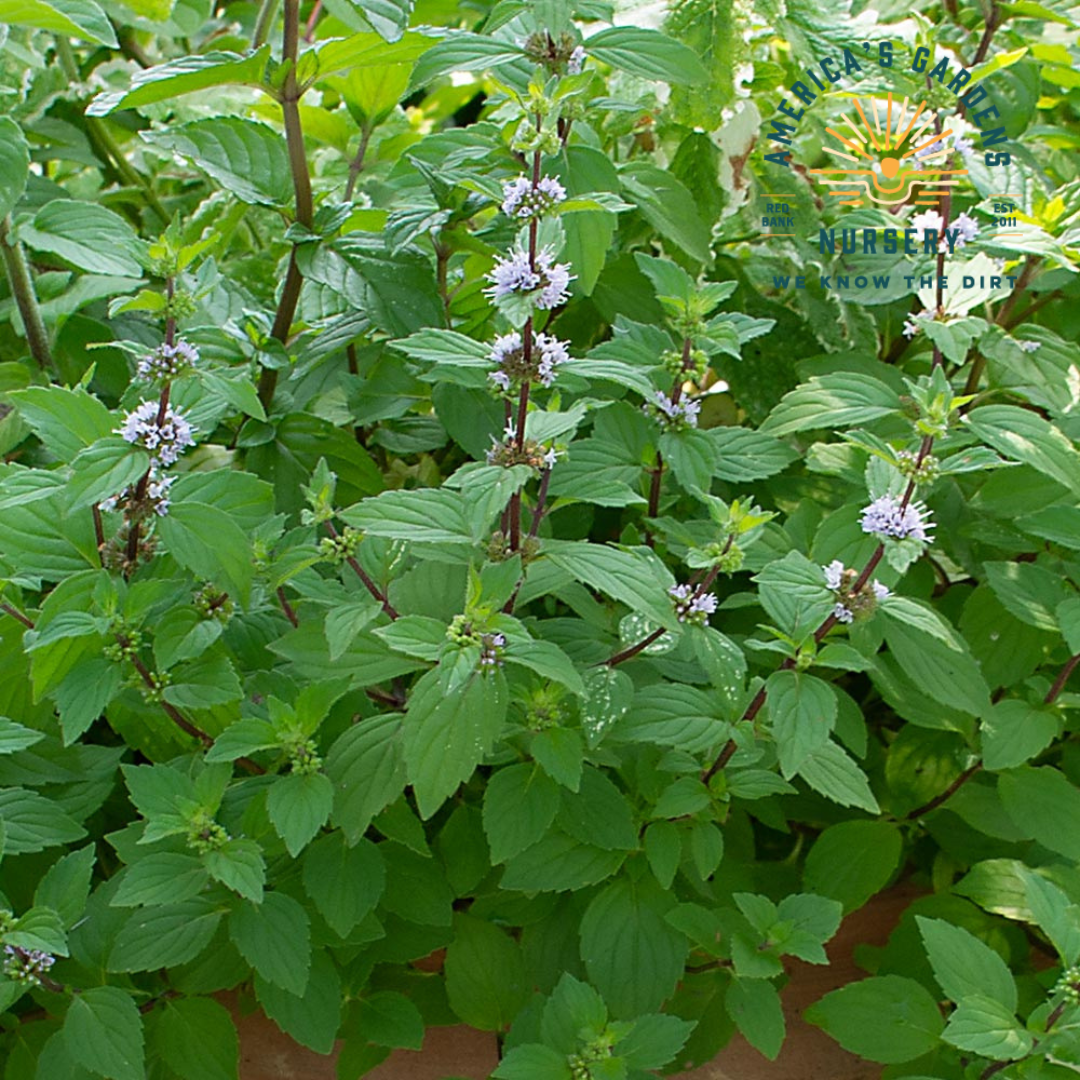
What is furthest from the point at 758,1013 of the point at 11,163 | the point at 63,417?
the point at 11,163

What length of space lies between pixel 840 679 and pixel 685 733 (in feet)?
1.16

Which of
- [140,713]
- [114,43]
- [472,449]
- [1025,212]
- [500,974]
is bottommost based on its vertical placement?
[500,974]

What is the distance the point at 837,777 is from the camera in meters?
0.78

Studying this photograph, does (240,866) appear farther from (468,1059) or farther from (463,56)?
(463,56)

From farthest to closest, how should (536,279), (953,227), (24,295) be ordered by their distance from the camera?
(24,295) < (953,227) < (536,279)

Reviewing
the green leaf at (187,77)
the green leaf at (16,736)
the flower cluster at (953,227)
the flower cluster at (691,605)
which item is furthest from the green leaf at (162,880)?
the flower cluster at (953,227)

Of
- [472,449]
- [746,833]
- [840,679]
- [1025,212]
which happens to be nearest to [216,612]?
[472,449]

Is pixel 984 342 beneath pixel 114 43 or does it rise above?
beneath

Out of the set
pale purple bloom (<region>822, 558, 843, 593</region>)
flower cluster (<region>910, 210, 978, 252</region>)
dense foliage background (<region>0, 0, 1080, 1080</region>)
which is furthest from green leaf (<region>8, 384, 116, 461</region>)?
flower cluster (<region>910, 210, 978, 252</region>)

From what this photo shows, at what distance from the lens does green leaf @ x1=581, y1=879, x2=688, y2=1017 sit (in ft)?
2.75

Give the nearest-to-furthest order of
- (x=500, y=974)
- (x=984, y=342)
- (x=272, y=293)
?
(x=500, y=974), (x=984, y=342), (x=272, y=293)

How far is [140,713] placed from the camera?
2.77 feet

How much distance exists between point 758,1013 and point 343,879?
31cm

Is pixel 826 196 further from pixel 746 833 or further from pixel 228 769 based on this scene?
pixel 228 769
